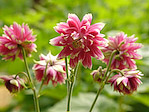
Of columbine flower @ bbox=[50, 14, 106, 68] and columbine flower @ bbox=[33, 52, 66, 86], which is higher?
columbine flower @ bbox=[50, 14, 106, 68]

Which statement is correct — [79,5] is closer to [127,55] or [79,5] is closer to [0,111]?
[0,111]

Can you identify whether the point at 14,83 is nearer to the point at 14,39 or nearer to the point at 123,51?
the point at 14,39

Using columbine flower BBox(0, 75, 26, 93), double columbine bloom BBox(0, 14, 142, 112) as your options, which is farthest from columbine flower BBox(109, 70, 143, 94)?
columbine flower BBox(0, 75, 26, 93)

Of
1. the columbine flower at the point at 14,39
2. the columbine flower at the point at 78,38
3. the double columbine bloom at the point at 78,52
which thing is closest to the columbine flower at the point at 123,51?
the double columbine bloom at the point at 78,52

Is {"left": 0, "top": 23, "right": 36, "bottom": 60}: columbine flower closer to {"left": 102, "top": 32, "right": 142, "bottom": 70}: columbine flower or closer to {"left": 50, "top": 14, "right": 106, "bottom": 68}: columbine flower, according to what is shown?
{"left": 50, "top": 14, "right": 106, "bottom": 68}: columbine flower

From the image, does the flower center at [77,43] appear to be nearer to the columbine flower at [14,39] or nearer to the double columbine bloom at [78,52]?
the double columbine bloom at [78,52]

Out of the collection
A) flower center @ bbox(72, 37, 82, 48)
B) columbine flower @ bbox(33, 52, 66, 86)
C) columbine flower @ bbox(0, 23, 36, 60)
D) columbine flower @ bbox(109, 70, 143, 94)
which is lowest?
columbine flower @ bbox(109, 70, 143, 94)

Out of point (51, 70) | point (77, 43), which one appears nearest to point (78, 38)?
point (77, 43)
